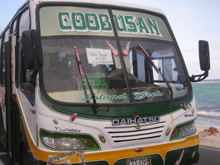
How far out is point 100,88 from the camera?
13.6ft

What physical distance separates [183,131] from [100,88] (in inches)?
54.1

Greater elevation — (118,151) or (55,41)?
(55,41)

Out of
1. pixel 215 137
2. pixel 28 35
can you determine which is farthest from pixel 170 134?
pixel 215 137

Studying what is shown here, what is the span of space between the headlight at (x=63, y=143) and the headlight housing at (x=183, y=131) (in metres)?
1.34

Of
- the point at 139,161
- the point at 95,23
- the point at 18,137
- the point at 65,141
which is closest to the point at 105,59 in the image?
the point at 95,23

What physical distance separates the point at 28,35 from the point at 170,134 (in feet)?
7.56

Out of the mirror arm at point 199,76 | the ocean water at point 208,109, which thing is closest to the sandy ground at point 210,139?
the mirror arm at point 199,76

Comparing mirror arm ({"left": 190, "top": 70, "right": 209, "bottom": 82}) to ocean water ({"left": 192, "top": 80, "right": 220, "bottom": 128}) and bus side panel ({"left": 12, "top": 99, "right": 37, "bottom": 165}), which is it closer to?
bus side panel ({"left": 12, "top": 99, "right": 37, "bottom": 165})

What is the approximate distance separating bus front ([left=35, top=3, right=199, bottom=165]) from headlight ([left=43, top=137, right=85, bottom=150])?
0.01 meters

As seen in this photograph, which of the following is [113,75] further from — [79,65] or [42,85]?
[42,85]

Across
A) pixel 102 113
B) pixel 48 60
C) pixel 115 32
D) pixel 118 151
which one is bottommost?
pixel 118 151

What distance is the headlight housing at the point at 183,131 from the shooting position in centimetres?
428

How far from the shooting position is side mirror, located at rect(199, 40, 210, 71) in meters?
4.91

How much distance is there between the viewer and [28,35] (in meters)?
3.71
